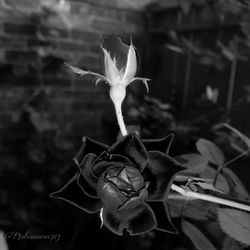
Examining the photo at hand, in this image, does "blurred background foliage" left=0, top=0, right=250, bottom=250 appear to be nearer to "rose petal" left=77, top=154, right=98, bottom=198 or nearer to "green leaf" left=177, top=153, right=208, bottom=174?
"green leaf" left=177, top=153, right=208, bottom=174

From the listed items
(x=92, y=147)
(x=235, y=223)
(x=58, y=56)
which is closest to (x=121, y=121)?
(x=92, y=147)

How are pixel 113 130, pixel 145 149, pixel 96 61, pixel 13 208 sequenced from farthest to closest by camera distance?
pixel 96 61 < pixel 13 208 < pixel 113 130 < pixel 145 149

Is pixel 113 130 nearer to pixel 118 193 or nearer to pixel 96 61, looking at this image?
pixel 96 61

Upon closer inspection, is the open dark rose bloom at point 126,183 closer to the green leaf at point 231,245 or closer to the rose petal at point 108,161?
the rose petal at point 108,161

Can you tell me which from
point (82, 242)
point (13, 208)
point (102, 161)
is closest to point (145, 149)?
point (102, 161)

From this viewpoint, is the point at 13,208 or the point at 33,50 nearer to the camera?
the point at 13,208

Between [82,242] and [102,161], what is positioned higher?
[102,161]
